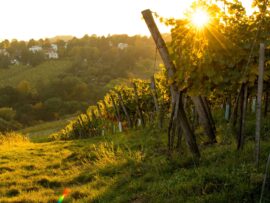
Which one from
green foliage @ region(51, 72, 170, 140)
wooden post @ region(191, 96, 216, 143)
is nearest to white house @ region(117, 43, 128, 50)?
green foliage @ region(51, 72, 170, 140)

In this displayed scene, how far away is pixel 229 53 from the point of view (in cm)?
873

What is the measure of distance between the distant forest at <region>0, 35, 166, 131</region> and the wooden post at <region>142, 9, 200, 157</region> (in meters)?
89.2

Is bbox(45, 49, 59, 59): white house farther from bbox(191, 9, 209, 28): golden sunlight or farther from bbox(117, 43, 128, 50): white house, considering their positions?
bbox(191, 9, 209, 28): golden sunlight

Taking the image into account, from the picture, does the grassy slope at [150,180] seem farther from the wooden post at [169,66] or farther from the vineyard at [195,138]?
the wooden post at [169,66]

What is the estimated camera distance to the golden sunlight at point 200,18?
8.96 meters

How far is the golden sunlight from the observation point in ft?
29.4

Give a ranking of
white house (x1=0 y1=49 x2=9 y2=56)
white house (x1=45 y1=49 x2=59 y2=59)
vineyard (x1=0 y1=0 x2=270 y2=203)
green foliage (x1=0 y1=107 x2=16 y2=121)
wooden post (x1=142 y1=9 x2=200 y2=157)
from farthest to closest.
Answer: white house (x1=45 y1=49 x2=59 y2=59)
white house (x1=0 y1=49 x2=9 y2=56)
green foliage (x1=0 y1=107 x2=16 y2=121)
wooden post (x1=142 y1=9 x2=200 y2=157)
vineyard (x1=0 y1=0 x2=270 y2=203)

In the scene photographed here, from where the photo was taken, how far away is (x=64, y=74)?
492 feet

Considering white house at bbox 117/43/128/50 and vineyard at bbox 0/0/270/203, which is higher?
white house at bbox 117/43/128/50

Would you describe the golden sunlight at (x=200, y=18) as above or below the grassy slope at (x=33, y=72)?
below

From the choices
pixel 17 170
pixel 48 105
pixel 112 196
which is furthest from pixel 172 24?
pixel 48 105

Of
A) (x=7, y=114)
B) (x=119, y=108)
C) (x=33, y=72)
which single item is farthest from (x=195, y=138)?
(x=33, y=72)

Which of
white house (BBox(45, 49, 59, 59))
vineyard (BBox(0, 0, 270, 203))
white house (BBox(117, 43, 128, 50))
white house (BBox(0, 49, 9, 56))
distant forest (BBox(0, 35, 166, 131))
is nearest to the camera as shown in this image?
vineyard (BBox(0, 0, 270, 203))

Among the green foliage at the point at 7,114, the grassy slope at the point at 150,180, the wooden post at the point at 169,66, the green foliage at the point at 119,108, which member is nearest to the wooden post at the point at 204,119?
the grassy slope at the point at 150,180
